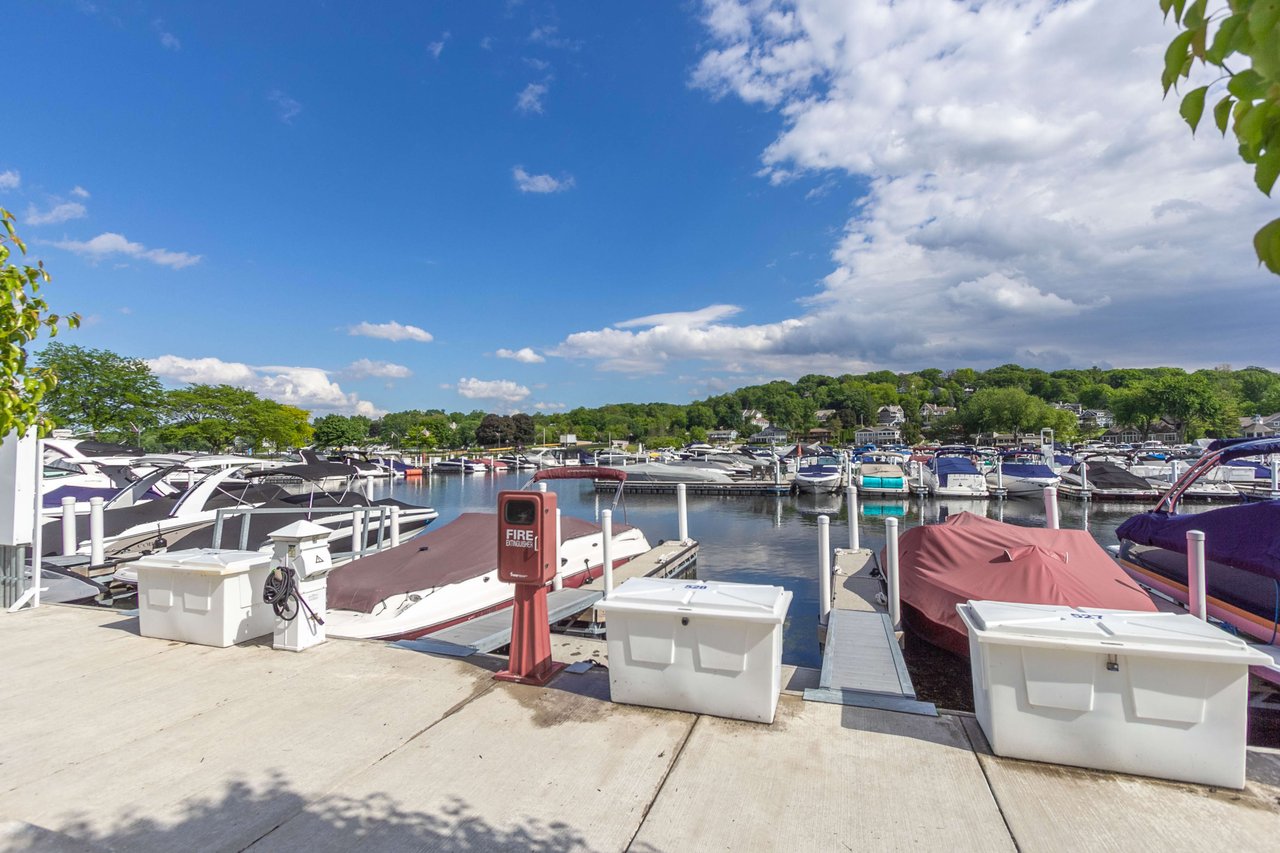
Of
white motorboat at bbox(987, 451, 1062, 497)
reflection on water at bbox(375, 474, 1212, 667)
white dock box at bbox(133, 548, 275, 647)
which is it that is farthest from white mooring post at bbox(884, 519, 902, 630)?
white motorboat at bbox(987, 451, 1062, 497)

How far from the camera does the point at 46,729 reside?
4176mm

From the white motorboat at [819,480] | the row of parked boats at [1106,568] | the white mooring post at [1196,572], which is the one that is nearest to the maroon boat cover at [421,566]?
the row of parked boats at [1106,568]

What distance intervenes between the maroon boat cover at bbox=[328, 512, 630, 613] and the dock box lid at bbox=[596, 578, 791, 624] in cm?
485

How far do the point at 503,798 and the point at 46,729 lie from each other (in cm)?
339

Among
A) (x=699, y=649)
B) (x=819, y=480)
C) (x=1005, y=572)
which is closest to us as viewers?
(x=699, y=649)

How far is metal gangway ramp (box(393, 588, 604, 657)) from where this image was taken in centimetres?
589

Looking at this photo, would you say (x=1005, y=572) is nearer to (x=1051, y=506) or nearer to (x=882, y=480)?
(x=1051, y=506)

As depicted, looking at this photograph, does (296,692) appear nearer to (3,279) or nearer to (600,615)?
(3,279)

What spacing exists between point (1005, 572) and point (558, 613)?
5765mm

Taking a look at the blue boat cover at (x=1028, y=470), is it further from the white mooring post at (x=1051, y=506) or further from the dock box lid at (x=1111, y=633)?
the dock box lid at (x=1111, y=633)

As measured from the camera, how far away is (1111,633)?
3492mm

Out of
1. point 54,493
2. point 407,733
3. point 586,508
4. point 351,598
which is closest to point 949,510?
point 586,508

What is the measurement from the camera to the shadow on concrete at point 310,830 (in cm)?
294

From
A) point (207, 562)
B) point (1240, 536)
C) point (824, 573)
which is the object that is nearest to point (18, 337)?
point (207, 562)
